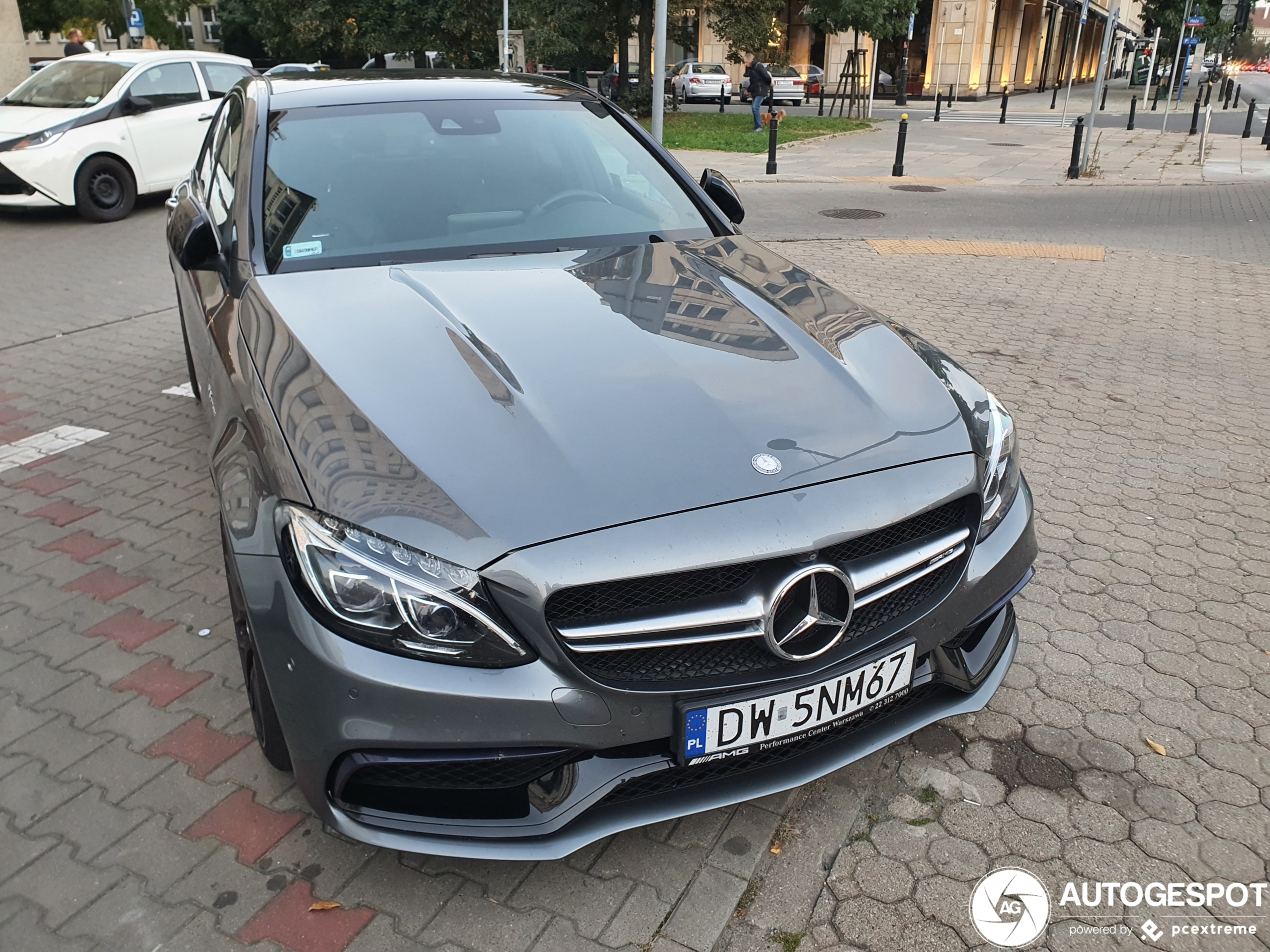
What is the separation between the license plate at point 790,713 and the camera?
6.64ft

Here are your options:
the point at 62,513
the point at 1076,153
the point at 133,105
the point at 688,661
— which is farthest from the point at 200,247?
the point at 1076,153

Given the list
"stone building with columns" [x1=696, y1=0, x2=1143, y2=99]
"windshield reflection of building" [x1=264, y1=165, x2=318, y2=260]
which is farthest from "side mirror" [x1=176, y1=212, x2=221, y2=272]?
"stone building with columns" [x1=696, y1=0, x2=1143, y2=99]

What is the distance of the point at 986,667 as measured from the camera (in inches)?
97.7

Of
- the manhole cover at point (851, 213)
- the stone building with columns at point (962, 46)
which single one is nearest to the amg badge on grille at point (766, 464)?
the manhole cover at point (851, 213)

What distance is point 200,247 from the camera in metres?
3.14

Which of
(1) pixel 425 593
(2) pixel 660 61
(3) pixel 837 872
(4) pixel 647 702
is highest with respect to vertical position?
(2) pixel 660 61

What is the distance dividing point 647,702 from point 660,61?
12.0m

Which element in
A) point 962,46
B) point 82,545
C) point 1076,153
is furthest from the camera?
point 962,46

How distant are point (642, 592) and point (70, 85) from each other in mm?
12187

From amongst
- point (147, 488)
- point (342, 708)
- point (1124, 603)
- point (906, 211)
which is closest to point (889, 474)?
point (342, 708)

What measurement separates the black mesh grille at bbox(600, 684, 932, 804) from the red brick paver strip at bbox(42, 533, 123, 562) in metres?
2.79

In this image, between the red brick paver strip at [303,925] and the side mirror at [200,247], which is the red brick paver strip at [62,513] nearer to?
the side mirror at [200,247]

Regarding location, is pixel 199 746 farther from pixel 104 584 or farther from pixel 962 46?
pixel 962 46

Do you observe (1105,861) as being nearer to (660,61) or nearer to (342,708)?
(342,708)
